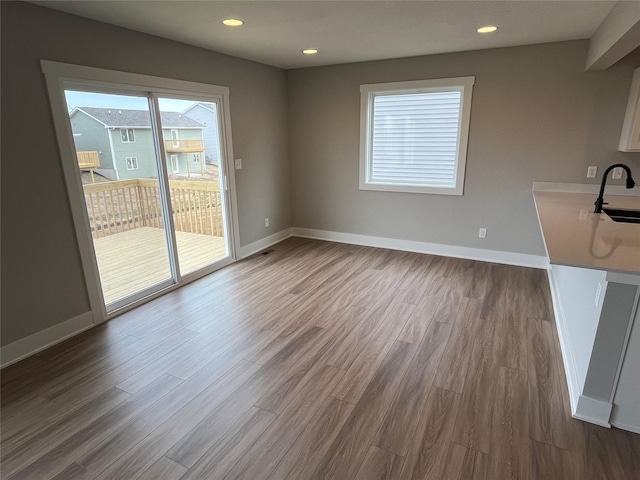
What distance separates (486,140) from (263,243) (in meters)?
3.20

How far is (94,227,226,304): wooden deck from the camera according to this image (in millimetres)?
3279

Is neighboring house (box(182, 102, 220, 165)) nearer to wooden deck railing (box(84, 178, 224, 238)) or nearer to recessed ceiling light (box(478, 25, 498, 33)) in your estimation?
wooden deck railing (box(84, 178, 224, 238))

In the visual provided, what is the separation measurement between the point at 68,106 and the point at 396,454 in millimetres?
3307

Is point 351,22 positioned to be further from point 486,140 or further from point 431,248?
point 431,248

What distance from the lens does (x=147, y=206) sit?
353 cm

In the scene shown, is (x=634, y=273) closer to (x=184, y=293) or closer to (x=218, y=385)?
(x=218, y=385)

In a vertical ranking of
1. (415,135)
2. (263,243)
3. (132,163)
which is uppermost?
(415,135)

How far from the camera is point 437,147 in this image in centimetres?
458

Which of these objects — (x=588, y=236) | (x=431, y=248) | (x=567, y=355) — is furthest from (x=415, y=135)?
(x=567, y=355)

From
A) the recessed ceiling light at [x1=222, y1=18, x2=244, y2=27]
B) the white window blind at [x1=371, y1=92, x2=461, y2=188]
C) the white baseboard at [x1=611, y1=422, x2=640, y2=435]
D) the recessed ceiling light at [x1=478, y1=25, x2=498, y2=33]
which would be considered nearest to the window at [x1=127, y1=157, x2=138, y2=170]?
the recessed ceiling light at [x1=222, y1=18, x2=244, y2=27]

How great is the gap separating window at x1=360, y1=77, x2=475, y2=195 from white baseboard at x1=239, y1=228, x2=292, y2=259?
1488 mm

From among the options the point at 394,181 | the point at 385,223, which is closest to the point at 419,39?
the point at 394,181

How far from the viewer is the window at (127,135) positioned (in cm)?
321

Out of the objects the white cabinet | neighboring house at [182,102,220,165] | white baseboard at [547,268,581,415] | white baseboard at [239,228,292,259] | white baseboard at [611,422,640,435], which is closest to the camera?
white baseboard at [611,422,640,435]
